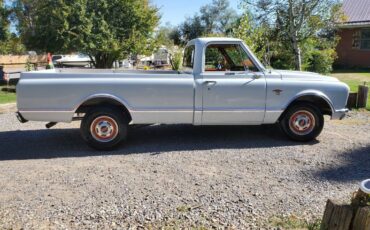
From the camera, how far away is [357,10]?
79.3ft

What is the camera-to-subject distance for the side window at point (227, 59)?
21.6ft

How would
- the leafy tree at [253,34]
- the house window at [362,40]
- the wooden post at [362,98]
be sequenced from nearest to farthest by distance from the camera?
the wooden post at [362,98]
the leafy tree at [253,34]
the house window at [362,40]

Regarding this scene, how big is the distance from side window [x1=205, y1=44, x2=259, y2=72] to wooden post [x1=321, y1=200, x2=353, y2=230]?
150 inches

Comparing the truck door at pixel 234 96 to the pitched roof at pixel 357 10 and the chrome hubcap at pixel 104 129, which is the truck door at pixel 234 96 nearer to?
the chrome hubcap at pixel 104 129

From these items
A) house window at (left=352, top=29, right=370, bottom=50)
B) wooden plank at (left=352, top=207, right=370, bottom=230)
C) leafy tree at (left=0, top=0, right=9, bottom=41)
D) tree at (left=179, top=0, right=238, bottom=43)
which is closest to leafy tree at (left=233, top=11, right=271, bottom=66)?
wooden plank at (left=352, top=207, right=370, bottom=230)

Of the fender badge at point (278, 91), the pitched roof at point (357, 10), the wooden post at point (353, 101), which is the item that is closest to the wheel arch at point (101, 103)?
the fender badge at point (278, 91)

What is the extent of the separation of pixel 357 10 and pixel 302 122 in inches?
823

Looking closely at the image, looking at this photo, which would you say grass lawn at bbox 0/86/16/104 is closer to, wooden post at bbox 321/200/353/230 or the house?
wooden post at bbox 321/200/353/230

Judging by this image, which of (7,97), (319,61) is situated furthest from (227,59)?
(319,61)

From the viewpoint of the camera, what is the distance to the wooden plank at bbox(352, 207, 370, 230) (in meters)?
2.77

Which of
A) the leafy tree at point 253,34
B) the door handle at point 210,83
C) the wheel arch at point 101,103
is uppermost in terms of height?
the leafy tree at point 253,34

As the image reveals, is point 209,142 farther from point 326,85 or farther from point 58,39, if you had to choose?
point 58,39

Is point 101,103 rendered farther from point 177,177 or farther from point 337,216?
point 337,216

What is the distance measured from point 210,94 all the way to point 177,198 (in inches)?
93.0
